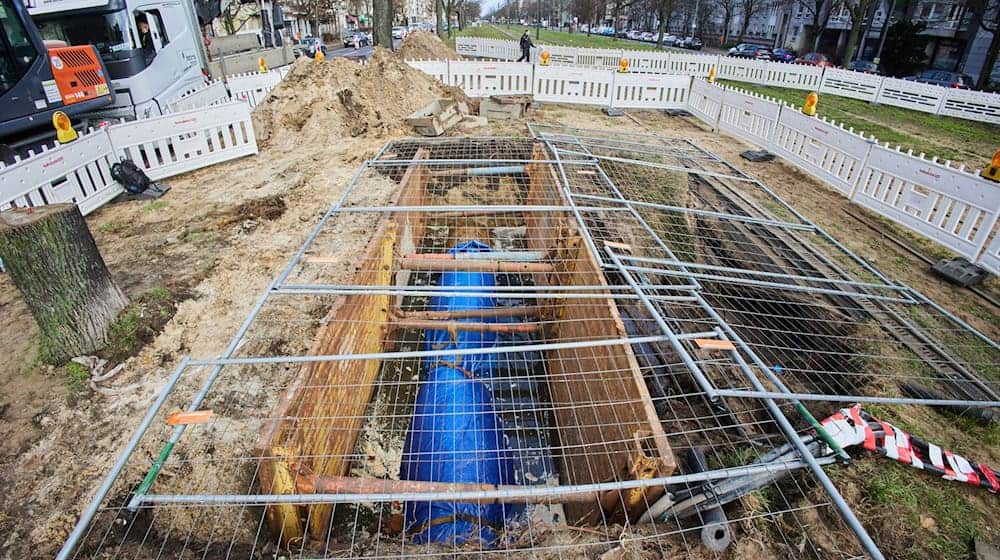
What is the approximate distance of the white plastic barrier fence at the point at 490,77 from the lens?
1434 centimetres

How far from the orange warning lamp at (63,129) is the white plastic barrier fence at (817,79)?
1961cm

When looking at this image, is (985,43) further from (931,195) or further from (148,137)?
(148,137)

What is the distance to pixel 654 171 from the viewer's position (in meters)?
8.82

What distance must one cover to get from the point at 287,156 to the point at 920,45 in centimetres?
3744

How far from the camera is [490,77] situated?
14516mm

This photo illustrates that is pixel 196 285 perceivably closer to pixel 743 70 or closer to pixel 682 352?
pixel 682 352

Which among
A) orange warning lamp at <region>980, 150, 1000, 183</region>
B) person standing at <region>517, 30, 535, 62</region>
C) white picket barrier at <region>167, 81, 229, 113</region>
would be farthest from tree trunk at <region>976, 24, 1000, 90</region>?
white picket barrier at <region>167, 81, 229, 113</region>

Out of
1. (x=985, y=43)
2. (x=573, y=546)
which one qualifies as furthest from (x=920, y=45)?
(x=573, y=546)

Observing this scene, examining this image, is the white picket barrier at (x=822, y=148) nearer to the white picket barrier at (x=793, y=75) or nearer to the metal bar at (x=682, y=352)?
the metal bar at (x=682, y=352)

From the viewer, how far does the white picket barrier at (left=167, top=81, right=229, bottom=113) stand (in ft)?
33.5

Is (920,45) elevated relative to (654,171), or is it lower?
elevated

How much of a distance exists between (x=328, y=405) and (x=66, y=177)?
587 centimetres

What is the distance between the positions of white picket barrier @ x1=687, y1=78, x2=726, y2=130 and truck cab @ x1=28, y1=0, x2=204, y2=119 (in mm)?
13757

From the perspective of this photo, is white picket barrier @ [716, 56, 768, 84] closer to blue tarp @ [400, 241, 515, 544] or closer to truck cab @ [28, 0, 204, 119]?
blue tarp @ [400, 241, 515, 544]
